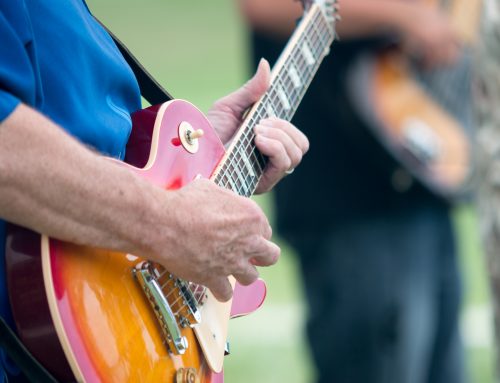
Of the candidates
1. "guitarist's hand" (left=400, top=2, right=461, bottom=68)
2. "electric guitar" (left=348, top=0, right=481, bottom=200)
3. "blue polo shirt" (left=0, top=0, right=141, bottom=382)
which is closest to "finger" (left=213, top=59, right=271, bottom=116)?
"blue polo shirt" (left=0, top=0, right=141, bottom=382)

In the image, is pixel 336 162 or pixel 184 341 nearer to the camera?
pixel 184 341

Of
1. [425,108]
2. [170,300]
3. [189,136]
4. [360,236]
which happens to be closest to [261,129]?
[189,136]

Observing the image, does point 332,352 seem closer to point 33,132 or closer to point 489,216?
point 489,216

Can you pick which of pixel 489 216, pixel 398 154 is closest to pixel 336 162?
pixel 398 154

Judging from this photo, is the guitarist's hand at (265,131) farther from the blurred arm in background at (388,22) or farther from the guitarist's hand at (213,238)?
the blurred arm in background at (388,22)

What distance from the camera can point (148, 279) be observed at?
201 centimetres

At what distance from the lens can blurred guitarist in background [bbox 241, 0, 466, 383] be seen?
427 cm

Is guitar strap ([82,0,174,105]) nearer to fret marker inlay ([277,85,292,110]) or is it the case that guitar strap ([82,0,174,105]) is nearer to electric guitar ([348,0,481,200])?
fret marker inlay ([277,85,292,110])

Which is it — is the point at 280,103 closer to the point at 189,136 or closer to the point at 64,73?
the point at 189,136

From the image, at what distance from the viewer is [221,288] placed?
2.10 meters

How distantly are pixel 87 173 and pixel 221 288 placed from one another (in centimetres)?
36

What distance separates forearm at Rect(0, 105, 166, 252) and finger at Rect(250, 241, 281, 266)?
0.27 m

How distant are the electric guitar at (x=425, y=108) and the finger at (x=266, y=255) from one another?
224 centimetres

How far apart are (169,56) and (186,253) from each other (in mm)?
12671
